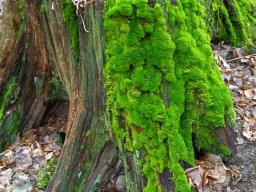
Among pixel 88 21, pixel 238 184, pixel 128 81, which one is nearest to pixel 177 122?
pixel 128 81

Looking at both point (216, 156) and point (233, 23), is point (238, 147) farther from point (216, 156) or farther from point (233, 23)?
point (233, 23)

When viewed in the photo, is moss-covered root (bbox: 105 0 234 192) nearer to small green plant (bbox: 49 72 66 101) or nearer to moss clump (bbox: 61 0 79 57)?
moss clump (bbox: 61 0 79 57)

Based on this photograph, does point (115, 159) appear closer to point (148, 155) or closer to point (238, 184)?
point (148, 155)

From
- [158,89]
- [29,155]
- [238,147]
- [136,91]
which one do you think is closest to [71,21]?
[136,91]

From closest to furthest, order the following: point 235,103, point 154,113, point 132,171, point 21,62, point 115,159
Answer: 1. point 154,113
2. point 132,171
3. point 115,159
4. point 235,103
5. point 21,62

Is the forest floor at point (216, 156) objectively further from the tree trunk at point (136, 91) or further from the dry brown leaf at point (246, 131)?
the tree trunk at point (136, 91)

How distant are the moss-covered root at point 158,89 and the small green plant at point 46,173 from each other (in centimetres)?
150

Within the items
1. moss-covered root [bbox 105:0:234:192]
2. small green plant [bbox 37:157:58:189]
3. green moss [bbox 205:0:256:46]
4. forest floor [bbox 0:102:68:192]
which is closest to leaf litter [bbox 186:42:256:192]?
moss-covered root [bbox 105:0:234:192]

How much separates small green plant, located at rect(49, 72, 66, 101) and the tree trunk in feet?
2.25

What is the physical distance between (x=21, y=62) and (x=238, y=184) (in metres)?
3.51

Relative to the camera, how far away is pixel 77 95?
480cm

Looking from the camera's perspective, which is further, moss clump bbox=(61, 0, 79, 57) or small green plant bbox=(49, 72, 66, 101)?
small green plant bbox=(49, 72, 66, 101)

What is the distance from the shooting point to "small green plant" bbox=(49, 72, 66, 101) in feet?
19.7

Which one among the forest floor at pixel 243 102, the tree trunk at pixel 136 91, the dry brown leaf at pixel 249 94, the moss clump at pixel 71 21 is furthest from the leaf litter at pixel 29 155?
the dry brown leaf at pixel 249 94
